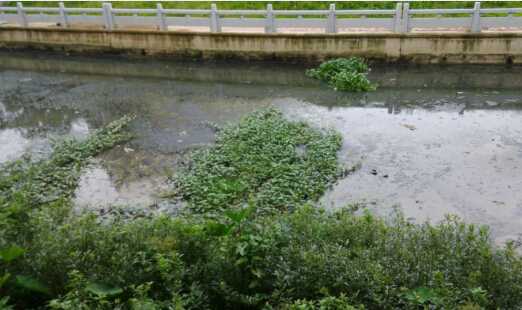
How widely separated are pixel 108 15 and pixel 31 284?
13462 millimetres

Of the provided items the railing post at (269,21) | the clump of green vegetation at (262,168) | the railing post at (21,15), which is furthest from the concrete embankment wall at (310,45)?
the clump of green vegetation at (262,168)

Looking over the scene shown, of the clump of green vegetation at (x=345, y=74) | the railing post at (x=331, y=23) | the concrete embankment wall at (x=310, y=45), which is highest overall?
the railing post at (x=331, y=23)

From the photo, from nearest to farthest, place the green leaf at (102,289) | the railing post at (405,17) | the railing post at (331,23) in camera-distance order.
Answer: the green leaf at (102,289) < the railing post at (405,17) < the railing post at (331,23)

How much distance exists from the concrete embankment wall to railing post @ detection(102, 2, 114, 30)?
0.80ft

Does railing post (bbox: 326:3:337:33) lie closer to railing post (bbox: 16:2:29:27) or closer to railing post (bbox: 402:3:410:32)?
railing post (bbox: 402:3:410:32)

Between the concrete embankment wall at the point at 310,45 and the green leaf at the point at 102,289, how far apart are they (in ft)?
36.7

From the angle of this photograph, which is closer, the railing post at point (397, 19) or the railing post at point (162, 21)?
the railing post at point (397, 19)

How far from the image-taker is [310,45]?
563 inches

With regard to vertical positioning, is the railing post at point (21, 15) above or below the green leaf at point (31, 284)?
above

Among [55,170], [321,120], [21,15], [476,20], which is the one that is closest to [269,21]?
[321,120]

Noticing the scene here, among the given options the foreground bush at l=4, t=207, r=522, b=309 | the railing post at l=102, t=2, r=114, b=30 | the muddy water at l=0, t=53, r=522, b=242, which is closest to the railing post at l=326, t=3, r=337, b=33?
the muddy water at l=0, t=53, r=522, b=242

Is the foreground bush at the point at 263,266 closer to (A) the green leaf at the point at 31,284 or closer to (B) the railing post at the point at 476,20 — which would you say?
(A) the green leaf at the point at 31,284

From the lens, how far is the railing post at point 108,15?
52.4 ft

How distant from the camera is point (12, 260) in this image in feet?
15.3
